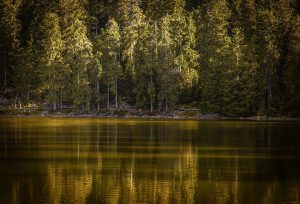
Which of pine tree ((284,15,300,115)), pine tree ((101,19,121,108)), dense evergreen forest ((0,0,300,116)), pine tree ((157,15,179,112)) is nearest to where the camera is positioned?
pine tree ((284,15,300,115))

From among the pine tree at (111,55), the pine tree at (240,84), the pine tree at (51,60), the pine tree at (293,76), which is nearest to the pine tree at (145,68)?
the pine tree at (111,55)

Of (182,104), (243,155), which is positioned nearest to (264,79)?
(182,104)

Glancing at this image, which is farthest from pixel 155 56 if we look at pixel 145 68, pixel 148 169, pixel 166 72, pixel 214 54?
pixel 148 169

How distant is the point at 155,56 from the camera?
111812 mm

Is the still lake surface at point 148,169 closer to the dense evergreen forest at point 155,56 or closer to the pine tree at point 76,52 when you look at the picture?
the dense evergreen forest at point 155,56

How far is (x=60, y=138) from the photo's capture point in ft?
187

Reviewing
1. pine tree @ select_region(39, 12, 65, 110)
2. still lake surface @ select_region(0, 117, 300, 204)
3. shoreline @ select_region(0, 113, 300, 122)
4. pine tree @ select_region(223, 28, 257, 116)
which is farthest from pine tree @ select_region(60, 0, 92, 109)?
still lake surface @ select_region(0, 117, 300, 204)

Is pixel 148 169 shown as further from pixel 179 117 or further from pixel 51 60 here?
pixel 51 60

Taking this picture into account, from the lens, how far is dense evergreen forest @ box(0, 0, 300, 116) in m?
103

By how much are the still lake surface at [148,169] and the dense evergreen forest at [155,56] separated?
43.6 metres

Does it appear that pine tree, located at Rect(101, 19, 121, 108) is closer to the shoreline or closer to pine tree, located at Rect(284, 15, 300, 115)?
the shoreline

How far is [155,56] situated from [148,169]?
250 ft

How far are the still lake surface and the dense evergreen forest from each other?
43.6m

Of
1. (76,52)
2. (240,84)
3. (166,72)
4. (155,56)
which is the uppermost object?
(76,52)
